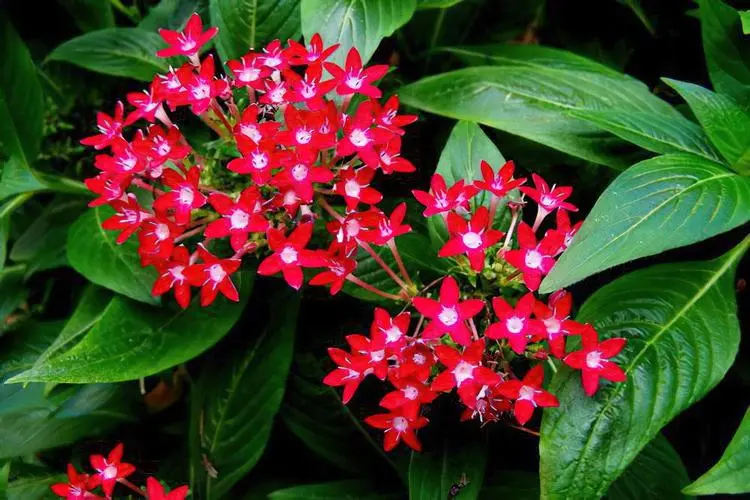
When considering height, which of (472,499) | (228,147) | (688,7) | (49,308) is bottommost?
(49,308)

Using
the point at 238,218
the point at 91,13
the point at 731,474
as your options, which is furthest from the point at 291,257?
the point at 91,13

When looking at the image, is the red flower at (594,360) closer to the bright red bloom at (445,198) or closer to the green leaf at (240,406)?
the bright red bloom at (445,198)

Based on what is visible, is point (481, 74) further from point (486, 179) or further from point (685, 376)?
point (685, 376)

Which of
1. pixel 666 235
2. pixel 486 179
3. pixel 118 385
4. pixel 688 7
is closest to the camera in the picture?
pixel 666 235

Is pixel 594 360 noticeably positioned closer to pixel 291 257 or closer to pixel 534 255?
pixel 534 255

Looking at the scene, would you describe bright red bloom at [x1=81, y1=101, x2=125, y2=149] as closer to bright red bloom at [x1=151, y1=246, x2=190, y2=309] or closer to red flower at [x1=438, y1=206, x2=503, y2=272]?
bright red bloom at [x1=151, y1=246, x2=190, y2=309]

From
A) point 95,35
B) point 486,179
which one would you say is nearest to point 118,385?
point 95,35

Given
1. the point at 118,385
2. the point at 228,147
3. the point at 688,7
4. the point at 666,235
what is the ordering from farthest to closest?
1. the point at 688,7
2. the point at 118,385
3. the point at 228,147
4. the point at 666,235
